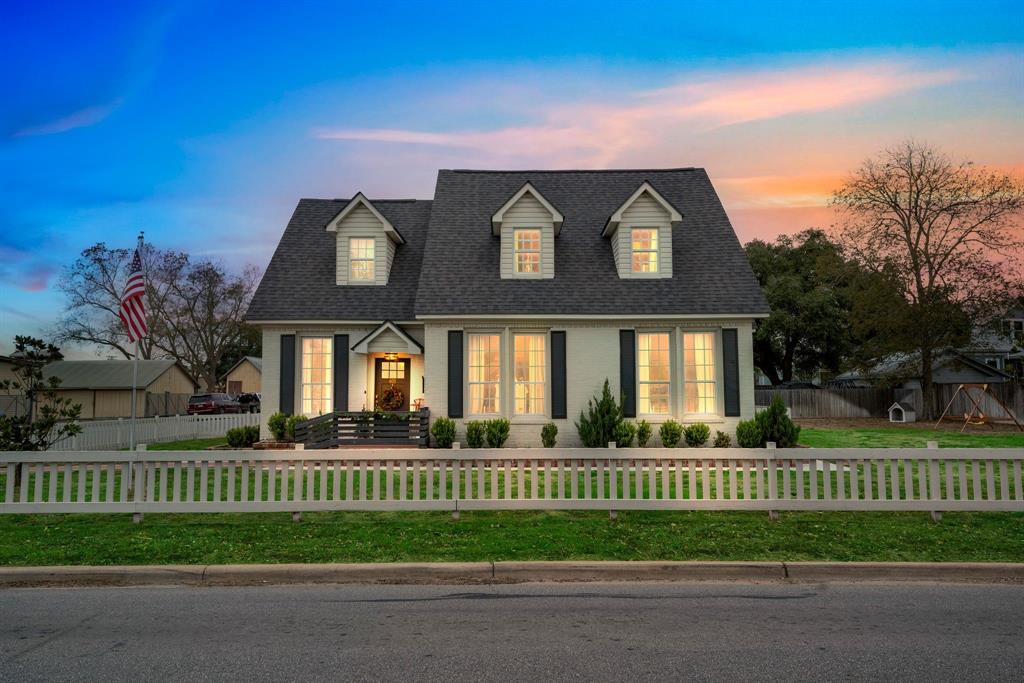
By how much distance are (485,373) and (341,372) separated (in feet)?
14.1

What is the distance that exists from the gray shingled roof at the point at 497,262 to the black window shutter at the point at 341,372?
0.78m

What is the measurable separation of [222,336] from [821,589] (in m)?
53.8

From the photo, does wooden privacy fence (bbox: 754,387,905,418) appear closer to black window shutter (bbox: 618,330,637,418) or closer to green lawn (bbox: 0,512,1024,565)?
black window shutter (bbox: 618,330,637,418)

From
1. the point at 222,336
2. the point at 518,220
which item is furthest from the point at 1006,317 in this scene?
the point at 222,336

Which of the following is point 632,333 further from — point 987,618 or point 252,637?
point 252,637

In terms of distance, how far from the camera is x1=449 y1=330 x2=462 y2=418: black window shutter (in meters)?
17.5

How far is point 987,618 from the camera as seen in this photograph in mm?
5504

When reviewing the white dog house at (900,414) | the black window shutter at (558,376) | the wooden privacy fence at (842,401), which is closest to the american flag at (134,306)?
the black window shutter at (558,376)

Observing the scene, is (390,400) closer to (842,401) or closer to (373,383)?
(373,383)

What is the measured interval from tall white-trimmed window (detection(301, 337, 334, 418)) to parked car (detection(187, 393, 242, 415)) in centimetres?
2448

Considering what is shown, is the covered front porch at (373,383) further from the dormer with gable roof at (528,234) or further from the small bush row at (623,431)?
the dormer with gable roof at (528,234)

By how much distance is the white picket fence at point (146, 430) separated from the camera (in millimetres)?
18281

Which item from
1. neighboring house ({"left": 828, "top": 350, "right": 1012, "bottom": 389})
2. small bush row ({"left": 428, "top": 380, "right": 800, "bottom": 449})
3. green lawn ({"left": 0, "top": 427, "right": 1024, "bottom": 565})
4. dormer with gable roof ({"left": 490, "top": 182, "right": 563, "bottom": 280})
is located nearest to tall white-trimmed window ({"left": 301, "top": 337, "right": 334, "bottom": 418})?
small bush row ({"left": 428, "top": 380, "right": 800, "bottom": 449})

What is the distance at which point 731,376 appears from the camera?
17.4 meters
